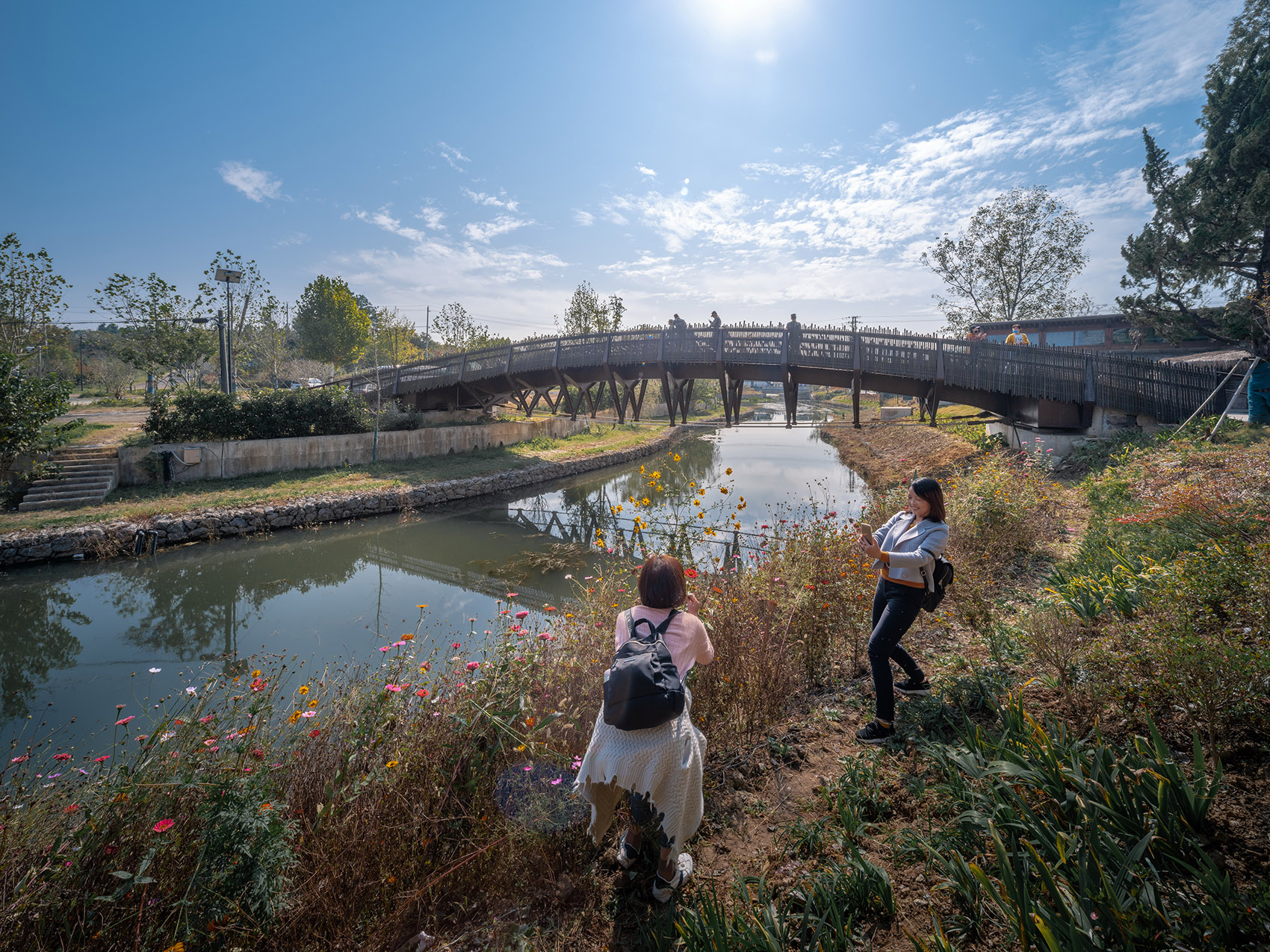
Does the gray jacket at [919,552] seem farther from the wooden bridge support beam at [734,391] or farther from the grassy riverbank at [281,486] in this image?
the grassy riverbank at [281,486]

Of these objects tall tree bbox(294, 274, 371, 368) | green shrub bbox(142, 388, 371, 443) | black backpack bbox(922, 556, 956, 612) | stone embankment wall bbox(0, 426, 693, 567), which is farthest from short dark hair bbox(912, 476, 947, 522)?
tall tree bbox(294, 274, 371, 368)

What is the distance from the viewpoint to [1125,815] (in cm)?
210

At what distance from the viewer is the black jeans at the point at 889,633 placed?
352cm

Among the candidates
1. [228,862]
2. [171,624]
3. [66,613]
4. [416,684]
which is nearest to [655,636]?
[228,862]

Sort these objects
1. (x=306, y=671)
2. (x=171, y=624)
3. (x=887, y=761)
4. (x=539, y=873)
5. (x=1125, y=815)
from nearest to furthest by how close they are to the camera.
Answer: (x=1125, y=815) → (x=539, y=873) → (x=887, y=761) → (x=306, y=671) → (x=171, y=624)

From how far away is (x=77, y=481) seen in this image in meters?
14.3

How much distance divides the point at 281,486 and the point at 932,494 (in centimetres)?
1874

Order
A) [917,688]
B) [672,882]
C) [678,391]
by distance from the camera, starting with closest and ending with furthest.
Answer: [672,882]
[917,688]
[678,391]

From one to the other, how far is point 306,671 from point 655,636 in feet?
20.9

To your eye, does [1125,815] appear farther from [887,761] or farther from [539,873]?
[539,873]

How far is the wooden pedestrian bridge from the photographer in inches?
525

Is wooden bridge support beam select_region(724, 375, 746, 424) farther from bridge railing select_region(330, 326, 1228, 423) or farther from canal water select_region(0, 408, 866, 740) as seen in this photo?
canal water select_region(0, 408, 866, 740)

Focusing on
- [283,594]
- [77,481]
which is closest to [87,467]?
[77,481]

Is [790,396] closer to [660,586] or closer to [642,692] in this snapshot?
[660,586]
